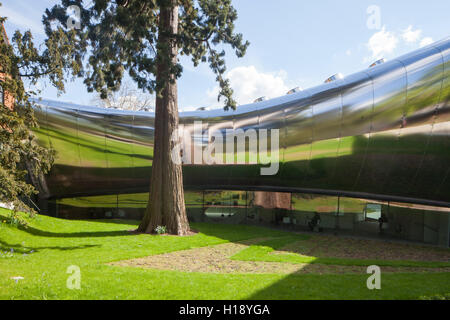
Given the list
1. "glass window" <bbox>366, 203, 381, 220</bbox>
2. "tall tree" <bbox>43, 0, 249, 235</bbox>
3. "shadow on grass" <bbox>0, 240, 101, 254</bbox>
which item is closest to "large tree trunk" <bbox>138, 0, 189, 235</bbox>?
"tall tree" <bbox>43, 0, 249, 235</bbox>

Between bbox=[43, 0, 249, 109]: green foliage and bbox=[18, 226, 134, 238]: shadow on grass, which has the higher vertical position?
bbox=[43, 0, 249, 109]: green foliage

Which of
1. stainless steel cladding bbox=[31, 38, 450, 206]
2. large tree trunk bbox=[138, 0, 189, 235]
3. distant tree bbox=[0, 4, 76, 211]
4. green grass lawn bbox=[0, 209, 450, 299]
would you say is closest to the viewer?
A: green grass lawn bbox=[0, 209, 450, 299]

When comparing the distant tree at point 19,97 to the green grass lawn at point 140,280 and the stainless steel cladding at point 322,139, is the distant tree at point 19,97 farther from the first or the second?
the stainless steel cladding at point 322,139

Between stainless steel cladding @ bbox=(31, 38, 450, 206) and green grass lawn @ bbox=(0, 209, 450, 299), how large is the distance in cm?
715

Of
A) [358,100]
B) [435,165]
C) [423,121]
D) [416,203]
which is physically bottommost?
[416,203]

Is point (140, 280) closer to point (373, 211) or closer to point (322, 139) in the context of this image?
point (322, 139)

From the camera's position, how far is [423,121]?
15.3 m

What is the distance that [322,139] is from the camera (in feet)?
58.4

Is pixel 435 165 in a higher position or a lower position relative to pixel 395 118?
lower

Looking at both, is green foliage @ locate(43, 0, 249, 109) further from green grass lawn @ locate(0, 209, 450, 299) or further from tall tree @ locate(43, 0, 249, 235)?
green grass lawn @ locate(0, 209, 450, 299)

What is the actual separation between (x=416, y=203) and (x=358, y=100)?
6.02 meters

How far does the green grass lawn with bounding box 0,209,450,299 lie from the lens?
6957mm
